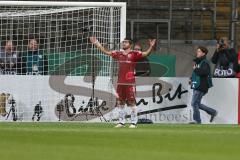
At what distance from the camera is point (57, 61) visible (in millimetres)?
21766

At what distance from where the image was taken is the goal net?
838 inches

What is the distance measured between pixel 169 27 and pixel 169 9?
0.96m

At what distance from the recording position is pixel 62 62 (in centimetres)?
2181

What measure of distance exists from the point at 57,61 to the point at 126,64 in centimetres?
307

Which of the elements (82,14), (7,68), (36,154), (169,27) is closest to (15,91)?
(7,68)

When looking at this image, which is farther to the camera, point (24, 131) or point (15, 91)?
point (15, 91)

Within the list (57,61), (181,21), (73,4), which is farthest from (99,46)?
(181,21)

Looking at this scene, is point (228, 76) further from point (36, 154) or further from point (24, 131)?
point (36, 154)

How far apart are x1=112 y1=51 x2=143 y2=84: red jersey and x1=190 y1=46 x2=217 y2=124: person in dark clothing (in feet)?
9.65

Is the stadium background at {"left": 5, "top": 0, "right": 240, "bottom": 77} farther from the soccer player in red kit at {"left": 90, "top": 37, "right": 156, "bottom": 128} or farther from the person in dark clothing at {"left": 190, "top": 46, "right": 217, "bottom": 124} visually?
the soccer player in red kit at {"left": 90, "top": 37, "right": 156, "bottom": 128}

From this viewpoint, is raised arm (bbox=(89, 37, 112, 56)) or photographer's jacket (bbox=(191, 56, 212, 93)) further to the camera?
photographer's jacket (bbox=(191, 56, 212, 93))

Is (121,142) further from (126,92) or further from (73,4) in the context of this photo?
(73,4)

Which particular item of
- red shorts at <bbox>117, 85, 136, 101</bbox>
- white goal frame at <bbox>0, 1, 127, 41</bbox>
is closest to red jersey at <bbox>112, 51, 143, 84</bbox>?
red shorts at <bbox>117, 85, 136, 101</bbox>

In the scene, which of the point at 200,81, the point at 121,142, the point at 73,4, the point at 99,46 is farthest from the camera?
the point at 200,81
